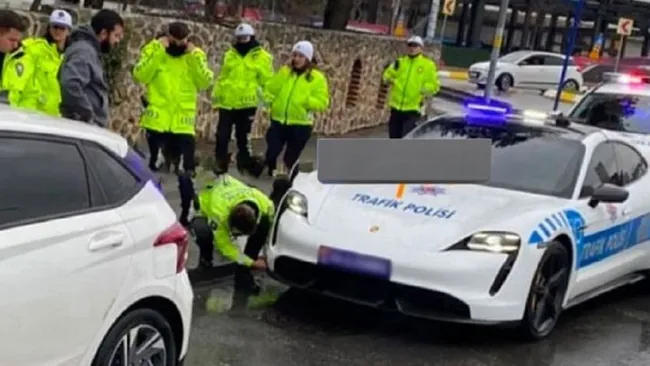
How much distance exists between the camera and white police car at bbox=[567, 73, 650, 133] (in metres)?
12.0

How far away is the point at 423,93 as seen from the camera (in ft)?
44.7

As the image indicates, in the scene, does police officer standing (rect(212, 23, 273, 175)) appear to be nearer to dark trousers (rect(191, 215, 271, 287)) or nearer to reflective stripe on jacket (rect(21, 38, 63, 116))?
dark trousers (rect(191, 215, 271, 287))

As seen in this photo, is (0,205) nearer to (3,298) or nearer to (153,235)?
(3,298)

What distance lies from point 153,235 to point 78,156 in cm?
48

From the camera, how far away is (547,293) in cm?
748

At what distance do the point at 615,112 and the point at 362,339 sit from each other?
597 centimetres

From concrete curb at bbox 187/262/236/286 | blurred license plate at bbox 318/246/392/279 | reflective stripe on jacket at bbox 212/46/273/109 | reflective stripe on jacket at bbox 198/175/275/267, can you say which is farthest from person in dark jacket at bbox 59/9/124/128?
reflective stripe on jacket at bbox 212/46/273/109

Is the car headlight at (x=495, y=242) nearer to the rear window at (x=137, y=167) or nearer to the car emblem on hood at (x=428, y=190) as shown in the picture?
the car emblem on hood at (x=428, y=190)

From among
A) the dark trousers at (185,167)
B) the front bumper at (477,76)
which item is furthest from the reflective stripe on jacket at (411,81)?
the front bumper at (477,76)

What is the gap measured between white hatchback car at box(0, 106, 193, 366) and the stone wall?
23.1 feet

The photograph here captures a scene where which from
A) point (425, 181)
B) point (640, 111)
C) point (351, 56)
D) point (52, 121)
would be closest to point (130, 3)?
point (351, 56)

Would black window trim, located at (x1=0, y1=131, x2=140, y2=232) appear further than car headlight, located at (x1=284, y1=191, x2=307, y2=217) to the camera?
No

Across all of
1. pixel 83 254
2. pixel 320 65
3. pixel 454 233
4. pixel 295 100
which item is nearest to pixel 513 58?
pixel 320 65

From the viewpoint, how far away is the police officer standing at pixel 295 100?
36.2 ft
